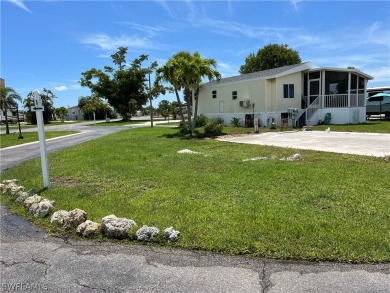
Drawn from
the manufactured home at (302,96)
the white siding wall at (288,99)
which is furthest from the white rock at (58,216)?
Result: the white siding wall at (288,99)

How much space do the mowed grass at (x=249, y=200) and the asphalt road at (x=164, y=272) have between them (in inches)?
8.0

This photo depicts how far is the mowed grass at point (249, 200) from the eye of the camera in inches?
140

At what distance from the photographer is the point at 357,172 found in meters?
6.88

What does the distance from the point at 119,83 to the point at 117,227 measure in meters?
47.3

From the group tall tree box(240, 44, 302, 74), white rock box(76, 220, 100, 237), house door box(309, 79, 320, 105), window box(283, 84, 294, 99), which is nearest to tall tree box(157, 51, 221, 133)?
window box(283, 84, 294, 99)

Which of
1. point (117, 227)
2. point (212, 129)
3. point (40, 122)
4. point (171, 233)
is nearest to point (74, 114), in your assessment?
point (212, 129)

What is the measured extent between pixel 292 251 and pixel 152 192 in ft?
10.0

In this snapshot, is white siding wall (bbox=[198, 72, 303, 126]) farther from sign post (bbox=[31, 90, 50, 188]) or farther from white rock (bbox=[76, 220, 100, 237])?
white rock (bbox=[76, 220, 100, 237])

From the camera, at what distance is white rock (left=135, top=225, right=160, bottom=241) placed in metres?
3.84

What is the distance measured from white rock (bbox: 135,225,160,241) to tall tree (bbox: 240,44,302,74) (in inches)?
1646

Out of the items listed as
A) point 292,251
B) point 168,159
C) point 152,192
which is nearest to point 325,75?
point 168,159

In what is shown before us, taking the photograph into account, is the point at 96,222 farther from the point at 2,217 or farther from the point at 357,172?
the point at 357,172

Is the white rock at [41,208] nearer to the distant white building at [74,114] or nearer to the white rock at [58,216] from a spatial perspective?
the white rock at [58,216]

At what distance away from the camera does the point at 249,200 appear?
509 cm
